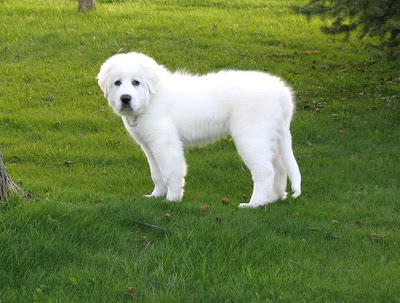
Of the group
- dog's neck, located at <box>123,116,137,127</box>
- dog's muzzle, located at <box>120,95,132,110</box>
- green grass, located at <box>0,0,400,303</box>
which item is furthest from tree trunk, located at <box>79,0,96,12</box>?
dog's muzzle, located at <box>120,95,132,110</box>

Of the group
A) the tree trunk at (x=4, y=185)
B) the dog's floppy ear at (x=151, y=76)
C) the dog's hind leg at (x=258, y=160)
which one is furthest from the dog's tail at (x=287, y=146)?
the tree trunk at (x=4, y=185)

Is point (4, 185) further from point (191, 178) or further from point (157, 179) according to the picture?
point (191, 178)

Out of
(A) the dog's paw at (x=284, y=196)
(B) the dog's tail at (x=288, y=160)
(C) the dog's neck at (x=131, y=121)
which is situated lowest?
(A) the dog's paw at (x=284, y=196)

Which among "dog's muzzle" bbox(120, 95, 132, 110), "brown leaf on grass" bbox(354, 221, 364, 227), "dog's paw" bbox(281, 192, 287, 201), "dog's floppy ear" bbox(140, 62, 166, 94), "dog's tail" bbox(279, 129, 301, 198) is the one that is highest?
"dog's floppy ear" bbox(140, 62, 166, 94)

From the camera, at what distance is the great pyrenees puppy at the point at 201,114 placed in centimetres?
695

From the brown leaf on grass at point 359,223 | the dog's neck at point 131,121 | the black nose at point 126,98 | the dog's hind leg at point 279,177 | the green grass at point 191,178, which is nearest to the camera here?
the green grass at point 191,178

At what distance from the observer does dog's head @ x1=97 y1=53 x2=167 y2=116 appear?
689 centimetres

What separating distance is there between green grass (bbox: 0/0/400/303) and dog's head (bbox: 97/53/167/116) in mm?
1004

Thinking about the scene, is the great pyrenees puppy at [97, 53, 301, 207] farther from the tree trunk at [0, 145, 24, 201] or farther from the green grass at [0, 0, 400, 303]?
the tree trunk at [0, 145, 24, 201]

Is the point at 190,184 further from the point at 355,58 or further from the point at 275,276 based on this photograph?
the point at 355,58

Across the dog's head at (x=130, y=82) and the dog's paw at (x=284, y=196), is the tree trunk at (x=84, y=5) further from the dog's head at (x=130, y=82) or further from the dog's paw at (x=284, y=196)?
the dog's paw at (x=284, y=196)

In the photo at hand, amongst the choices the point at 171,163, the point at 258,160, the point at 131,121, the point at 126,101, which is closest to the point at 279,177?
the point at 258,160

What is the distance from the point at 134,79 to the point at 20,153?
2976 millimetres

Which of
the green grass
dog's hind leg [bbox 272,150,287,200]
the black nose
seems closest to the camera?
the green grass
